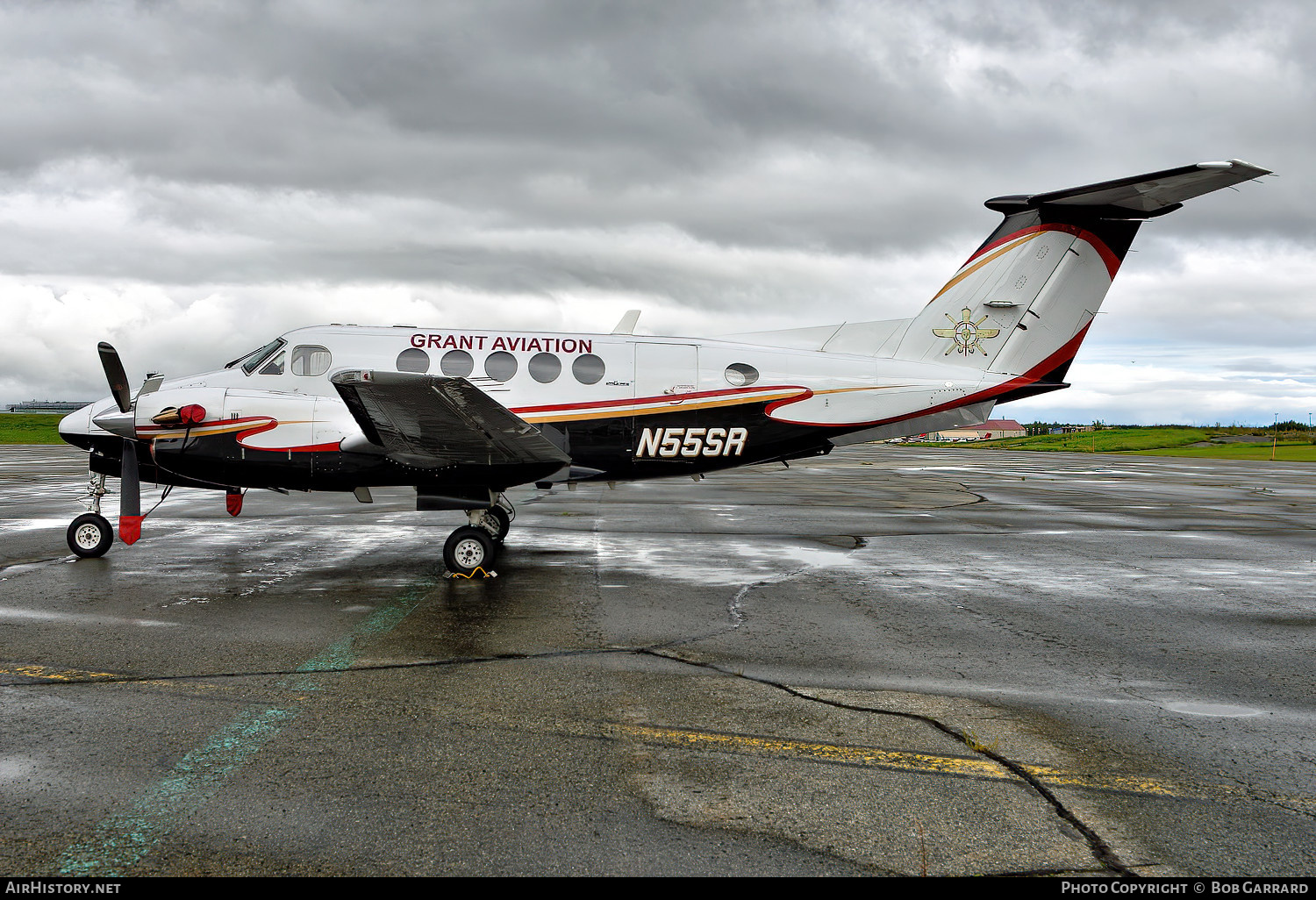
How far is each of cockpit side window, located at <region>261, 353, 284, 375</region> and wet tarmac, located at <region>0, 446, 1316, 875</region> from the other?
236 centimetres

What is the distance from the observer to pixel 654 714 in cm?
450

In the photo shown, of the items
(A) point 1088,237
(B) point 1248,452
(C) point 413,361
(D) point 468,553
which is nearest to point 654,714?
(D) point 468,553

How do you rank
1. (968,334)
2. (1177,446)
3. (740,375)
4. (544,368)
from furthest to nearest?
(1177,446) → (968,334) → (740,375) → (544,368)

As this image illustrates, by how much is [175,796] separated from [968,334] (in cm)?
1032

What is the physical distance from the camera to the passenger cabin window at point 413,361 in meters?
9.98

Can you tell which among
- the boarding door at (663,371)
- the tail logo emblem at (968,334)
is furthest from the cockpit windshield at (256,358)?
the tail logo emblem at (968,334)

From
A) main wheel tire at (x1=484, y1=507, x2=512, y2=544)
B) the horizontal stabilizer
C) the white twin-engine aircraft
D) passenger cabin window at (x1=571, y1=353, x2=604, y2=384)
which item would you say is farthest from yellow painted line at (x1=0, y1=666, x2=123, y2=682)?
the horizontal stabilizer

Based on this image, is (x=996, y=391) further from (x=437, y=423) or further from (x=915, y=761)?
(x=915, y=761)

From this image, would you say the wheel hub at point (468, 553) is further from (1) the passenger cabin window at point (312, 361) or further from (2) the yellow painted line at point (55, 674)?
(2) the yellow painted line at point (55, 674)

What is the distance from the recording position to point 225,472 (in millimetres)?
9438

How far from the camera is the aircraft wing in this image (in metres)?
7.75

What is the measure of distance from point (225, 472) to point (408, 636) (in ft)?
15.3

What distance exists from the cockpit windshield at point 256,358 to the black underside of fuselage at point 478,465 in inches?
42.5

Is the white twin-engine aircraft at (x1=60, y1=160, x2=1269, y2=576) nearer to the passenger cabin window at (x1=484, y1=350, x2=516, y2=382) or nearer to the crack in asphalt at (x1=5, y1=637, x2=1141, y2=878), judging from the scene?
the passenger cabin window at (x1=484, y1=350, x2=516, y2=382)
